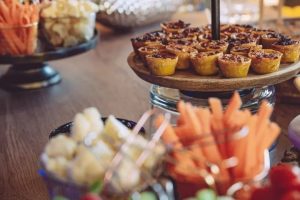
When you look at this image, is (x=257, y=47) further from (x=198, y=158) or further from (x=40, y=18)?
(x=40, y=18)

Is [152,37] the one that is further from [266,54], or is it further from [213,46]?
[266,54]

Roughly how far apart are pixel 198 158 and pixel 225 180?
5 centimetres

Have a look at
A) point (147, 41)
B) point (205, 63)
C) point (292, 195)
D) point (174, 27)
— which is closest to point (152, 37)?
point (147, 41)

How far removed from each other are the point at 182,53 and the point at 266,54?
0.57ft

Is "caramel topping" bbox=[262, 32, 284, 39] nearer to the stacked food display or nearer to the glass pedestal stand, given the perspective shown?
the glass pedestal stand

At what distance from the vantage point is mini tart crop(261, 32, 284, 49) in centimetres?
126

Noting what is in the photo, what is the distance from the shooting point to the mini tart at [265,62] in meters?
1.12

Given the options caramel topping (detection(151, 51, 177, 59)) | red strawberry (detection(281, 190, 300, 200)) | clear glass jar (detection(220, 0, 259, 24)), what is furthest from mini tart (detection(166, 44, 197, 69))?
clear glass jar (detection(220, 0, 259, 24))

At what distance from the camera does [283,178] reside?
28.4 inches

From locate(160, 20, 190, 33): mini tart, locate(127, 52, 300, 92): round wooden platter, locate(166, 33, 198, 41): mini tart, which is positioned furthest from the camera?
locate(160, 20, 190, 33): mini tart

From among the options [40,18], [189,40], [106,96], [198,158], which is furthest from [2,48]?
[198,158]

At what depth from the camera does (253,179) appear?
80cm

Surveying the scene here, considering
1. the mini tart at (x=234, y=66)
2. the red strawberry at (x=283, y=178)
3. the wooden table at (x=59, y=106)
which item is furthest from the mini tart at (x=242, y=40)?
the red strawberry at (x=283, y=178)

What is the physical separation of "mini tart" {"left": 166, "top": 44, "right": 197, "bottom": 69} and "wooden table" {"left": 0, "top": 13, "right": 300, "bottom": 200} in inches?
10.9
